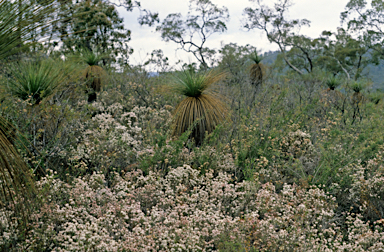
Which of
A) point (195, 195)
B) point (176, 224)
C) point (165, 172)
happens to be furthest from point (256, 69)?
point (176, 224)

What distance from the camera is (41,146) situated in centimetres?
523

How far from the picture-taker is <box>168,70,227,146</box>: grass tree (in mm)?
6391

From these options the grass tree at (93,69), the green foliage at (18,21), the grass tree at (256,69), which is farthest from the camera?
the grass tree at (256,69)

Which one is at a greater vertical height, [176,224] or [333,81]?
[333,81]

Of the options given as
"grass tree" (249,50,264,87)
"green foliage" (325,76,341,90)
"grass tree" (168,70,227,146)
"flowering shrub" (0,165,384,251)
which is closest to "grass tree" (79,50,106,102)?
"grass tree" (168,70,227,146)

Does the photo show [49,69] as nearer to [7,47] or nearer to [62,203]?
[62,203]

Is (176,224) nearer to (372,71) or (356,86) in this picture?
(356,86)

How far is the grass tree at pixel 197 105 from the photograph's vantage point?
639cm

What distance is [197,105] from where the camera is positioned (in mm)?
6512

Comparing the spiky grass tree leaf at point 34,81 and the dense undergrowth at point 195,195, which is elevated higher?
the spiky grass tree leaf at point 34,81

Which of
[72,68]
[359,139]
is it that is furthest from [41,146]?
[359,139]

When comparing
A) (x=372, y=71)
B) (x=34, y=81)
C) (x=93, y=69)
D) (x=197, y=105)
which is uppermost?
(x=372, y=71)

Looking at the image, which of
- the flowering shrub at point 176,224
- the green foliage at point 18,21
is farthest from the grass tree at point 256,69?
the green foliage at point 18,21

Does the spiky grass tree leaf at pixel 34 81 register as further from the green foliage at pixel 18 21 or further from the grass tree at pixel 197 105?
the green foliage at pixel 18 21
